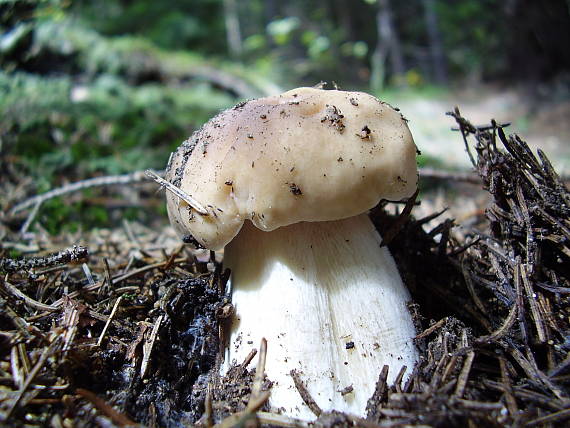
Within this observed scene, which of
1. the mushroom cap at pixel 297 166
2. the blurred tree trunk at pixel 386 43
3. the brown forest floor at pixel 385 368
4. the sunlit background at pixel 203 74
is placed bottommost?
the brown forest floor at pixel 385 368

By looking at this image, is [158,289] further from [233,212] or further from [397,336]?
[397,336]

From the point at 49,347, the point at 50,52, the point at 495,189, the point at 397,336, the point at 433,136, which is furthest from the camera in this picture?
the point at 433,136

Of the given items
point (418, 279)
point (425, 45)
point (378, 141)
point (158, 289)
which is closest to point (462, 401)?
point (418, 279)

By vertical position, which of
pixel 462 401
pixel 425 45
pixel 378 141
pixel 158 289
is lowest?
pixel 462 401

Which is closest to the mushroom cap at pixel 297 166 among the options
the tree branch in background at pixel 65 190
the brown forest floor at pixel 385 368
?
the brown forest floor at pixel 385 368

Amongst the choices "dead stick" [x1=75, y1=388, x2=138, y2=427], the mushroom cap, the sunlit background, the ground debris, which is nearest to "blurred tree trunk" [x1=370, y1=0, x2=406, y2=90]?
the sunlit background

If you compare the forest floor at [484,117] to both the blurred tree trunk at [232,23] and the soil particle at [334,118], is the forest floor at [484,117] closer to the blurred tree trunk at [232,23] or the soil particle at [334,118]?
the soil particle at [334,118]
